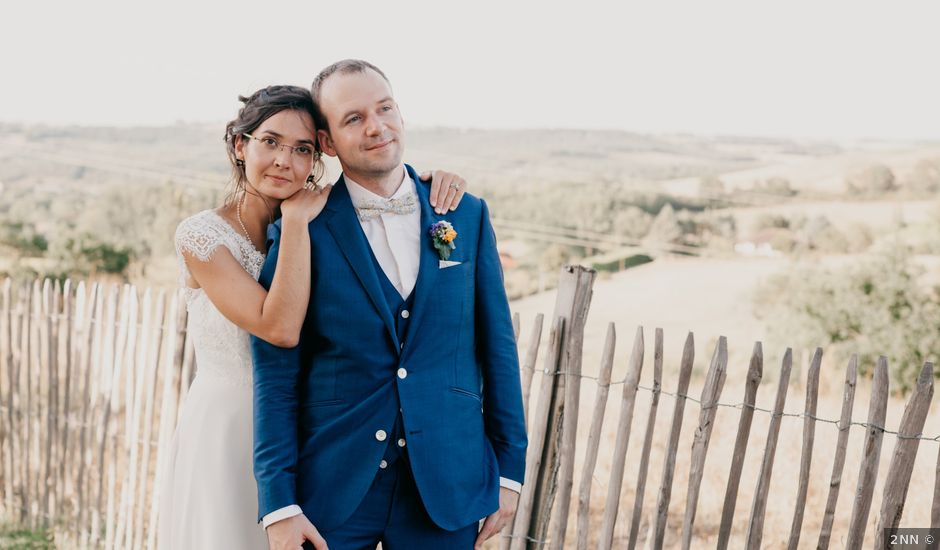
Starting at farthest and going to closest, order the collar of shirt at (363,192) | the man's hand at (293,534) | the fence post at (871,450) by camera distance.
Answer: the fence post at (871,450), the collar of shirt at (363,192), the man's hand at (293,534)

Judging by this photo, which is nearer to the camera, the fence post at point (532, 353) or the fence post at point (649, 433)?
the fence post at point (649, 433)

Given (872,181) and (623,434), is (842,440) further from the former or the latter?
(872,181)

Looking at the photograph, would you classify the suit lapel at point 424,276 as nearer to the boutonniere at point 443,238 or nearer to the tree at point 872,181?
the boutonniere at point 443,238

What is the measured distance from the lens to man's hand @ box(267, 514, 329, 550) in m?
2.45

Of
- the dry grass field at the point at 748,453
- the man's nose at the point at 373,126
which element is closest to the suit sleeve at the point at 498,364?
the man's nose at the point at 373,126

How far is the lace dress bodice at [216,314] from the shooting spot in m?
2.82

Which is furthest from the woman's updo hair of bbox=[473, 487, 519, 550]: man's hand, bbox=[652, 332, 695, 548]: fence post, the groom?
bbox=[652, 332, 695, 548]: fence post

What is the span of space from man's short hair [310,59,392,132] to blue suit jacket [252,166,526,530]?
298mm

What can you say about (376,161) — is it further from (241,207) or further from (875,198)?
(875,198)

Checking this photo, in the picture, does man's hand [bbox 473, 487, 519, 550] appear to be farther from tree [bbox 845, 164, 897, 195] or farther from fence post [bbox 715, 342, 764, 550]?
tree [bbox 845, 164, 897, 195]

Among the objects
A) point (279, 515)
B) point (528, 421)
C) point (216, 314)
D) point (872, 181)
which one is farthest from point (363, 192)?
point (872, 181)

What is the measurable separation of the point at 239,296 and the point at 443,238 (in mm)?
640

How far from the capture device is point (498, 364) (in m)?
2.71

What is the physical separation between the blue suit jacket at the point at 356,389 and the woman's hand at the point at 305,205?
30 millimetres
